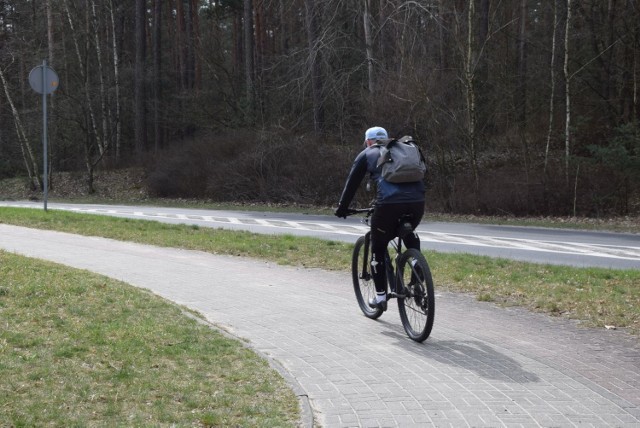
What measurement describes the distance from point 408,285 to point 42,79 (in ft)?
48.1

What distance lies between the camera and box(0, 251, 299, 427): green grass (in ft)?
14.9

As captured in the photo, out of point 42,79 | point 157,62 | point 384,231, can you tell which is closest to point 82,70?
point 157,62

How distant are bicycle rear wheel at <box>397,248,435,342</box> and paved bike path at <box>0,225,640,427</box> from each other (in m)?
0.16

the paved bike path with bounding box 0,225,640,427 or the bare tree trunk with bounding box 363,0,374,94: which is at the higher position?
the bare tree trunk with bounding box 363,0,374,94

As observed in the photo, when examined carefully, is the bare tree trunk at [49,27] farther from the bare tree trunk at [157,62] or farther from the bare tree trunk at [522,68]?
the bare tree trunk at [522,68]

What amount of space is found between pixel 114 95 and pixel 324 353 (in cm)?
3769

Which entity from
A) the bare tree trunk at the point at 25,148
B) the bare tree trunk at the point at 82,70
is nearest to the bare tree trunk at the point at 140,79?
the bare tree trunk at the point at 82,70

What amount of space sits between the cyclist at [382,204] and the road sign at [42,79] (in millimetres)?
13613

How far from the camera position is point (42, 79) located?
1873cm

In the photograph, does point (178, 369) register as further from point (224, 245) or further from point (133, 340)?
point (224, 245)

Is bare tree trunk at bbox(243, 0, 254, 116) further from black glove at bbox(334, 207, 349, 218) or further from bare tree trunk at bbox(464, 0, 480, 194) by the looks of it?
black glove at bbox(334, 207, 349, 218)

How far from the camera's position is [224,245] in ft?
44.7

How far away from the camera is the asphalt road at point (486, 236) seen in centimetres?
1332

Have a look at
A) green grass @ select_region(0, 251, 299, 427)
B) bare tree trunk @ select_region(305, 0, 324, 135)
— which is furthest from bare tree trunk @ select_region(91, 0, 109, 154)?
green grass @ select_region(0, 251, 299, 427)
